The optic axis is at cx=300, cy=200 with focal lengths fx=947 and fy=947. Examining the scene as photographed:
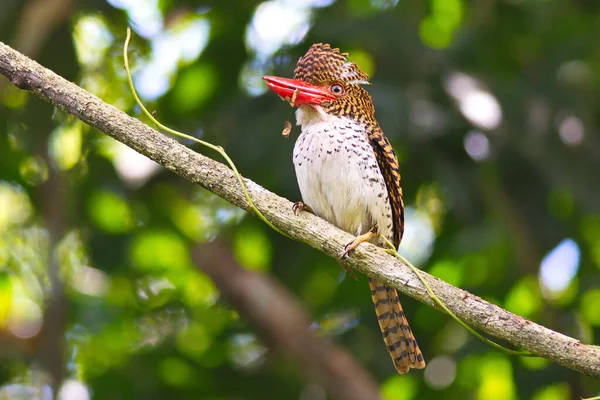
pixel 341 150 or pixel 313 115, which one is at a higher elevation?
pixel 313 115

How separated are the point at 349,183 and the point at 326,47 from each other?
1.80 ft

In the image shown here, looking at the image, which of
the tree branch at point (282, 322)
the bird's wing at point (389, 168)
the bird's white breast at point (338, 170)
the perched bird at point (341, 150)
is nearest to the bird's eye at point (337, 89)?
the perched bird at point (341, 150)

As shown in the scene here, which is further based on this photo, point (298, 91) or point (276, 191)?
point (276, 191)

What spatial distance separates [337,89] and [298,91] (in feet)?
0.88

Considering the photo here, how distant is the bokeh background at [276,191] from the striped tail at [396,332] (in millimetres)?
792

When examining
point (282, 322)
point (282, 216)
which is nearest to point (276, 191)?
point (282, 322)

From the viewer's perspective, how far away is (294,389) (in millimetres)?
6129

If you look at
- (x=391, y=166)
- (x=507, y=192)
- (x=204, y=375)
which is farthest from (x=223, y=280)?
(x=391, y=166)

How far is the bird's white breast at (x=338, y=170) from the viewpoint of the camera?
3.78m

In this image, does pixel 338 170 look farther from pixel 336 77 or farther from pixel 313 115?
pixel 336 77

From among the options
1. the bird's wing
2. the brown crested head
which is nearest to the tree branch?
the bird's wing

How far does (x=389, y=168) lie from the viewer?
399 centimetres

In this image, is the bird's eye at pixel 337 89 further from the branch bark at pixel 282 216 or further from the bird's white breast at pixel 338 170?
the branch bark at pixel 282 216

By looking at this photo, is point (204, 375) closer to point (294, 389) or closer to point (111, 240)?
point (294, 389)
